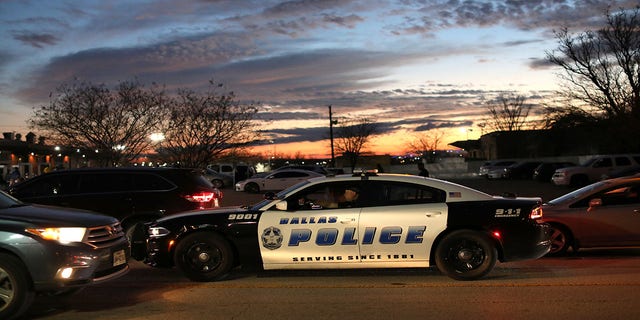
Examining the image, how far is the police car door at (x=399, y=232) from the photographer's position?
7469 millimetres

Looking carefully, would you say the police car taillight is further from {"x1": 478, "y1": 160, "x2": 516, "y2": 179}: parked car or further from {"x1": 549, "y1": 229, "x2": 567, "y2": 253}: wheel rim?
{"x1": 478, "y1": 160, "x2": 516, "y2": 179}: parked car

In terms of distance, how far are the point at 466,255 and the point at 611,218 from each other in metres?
3.33

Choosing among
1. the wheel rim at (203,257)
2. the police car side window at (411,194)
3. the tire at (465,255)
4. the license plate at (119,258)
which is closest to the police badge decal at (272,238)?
the wheel rim at (203,257)

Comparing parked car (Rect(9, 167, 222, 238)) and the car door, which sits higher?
parked car (Rect(9, 167, 222, 238))

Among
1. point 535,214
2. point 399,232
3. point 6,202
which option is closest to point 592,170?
point 535,214

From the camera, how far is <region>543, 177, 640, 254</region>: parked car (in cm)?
927

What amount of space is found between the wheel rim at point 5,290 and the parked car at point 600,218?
7.77m

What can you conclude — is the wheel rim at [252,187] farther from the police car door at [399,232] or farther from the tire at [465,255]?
the tire at [465,255]

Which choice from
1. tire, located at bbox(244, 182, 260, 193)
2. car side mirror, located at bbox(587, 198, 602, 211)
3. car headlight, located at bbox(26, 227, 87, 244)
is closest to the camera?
car headlight, located at bbox(26, 227, 87, 244)

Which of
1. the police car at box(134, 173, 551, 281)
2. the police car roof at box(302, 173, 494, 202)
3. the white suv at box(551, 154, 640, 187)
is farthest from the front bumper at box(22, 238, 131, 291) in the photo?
the white suv at box(551, 154, 640, 187)

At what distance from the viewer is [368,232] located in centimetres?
748

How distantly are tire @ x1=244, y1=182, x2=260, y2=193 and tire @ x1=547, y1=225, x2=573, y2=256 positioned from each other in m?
22.8

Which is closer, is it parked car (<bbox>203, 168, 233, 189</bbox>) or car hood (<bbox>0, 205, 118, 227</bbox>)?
car hood (<bbox>0, 205, 118, 227</bbox>)

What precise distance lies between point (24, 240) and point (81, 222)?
0.57 meters
